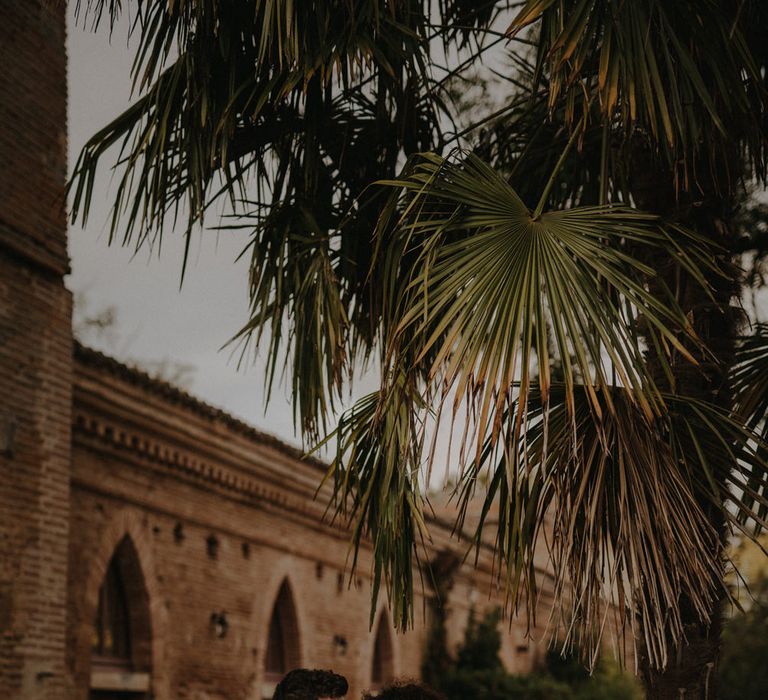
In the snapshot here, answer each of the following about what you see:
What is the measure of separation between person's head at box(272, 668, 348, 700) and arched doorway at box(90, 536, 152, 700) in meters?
7.72

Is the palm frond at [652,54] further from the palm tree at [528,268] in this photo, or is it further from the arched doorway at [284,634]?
the arched doorway at [284,634]

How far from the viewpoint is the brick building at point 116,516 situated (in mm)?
8953

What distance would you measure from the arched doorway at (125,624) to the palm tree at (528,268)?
5.43m

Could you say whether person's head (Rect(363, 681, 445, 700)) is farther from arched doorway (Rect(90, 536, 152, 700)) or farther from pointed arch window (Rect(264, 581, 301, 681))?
pointed arch window (Rect(264, 581, 301, 681))

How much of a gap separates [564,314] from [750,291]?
2.67 metres

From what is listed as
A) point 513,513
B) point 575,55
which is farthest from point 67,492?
point 575,55

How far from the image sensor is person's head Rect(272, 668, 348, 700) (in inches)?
153

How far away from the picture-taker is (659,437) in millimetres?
5293

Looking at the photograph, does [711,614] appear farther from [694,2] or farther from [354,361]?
[694,2]

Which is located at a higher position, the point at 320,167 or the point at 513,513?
the point at 320,167

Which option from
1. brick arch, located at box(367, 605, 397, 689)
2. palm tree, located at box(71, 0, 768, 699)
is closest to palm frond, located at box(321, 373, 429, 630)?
palm tree, located at box(71, 0, 768, 699)

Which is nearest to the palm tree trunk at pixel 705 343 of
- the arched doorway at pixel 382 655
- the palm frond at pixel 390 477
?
the palm frond at pixel 390 477

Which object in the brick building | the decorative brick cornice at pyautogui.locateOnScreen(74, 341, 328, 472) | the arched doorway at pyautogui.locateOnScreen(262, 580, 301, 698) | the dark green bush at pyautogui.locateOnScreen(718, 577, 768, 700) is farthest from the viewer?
the dark green bush at pyautogui.locateOnScreen(718, 577, 768, 700)

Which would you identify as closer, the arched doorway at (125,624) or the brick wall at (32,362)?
the brick wall at (32,362)
